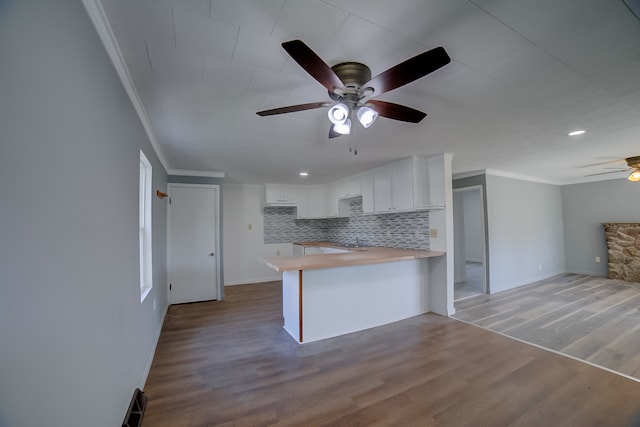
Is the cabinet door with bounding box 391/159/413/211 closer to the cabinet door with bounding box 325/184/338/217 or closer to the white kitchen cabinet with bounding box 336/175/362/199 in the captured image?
the white kitchen cabinet with bounding box 336/175/362/199

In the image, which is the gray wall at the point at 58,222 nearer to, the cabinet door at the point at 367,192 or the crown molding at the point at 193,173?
the crown molding at the point at 193,173

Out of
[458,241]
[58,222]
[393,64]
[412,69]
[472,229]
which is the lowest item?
[458,241]

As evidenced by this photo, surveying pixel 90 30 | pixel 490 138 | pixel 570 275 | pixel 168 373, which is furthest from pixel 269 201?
pixel 570 275

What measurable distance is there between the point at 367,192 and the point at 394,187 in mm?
646

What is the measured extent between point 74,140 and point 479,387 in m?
3.01

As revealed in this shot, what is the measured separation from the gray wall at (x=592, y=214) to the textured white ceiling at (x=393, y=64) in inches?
153

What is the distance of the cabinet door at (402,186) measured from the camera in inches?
149

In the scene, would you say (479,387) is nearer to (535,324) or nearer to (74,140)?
(535,324)

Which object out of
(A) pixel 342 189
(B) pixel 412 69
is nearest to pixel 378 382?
(B) pixel 412 69

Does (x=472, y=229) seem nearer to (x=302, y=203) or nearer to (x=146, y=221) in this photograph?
(x=302, y=203)

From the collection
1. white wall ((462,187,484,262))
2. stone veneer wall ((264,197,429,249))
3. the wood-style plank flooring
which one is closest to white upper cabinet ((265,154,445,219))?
stone veneer wall ((264,197,429,249))

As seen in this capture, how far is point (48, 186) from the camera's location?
0.82 m

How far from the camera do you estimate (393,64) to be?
5.12 ft

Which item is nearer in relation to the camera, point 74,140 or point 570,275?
point 74,140
